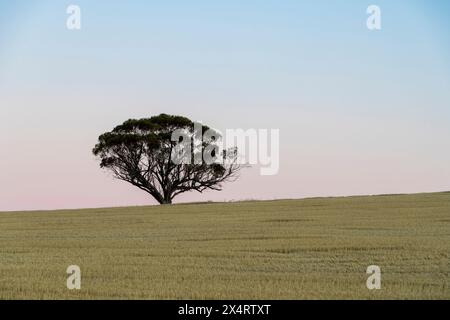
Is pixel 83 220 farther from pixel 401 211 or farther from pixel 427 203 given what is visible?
pixel 427 203

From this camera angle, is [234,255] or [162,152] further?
[162,152]

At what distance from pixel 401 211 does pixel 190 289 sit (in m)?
23.3

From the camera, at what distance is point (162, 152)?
59.0m

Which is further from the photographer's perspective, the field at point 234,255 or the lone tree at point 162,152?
the lone tree at point 162,152

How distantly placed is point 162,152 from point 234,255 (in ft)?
125

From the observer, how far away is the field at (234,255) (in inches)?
621

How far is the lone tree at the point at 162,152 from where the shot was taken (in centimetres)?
5891

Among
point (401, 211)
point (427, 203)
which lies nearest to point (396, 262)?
point (401, 211)

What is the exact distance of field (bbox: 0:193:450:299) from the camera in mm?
15773

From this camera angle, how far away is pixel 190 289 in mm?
15656

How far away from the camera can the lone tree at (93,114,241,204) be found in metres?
58.9

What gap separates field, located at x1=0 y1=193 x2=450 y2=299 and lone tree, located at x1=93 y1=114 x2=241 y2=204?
21.1 meters

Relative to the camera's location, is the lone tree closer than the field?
No

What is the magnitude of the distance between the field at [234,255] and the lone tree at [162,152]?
831 inches
